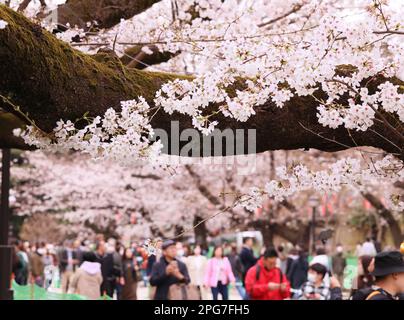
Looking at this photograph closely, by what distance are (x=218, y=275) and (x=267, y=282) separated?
4.21 metres

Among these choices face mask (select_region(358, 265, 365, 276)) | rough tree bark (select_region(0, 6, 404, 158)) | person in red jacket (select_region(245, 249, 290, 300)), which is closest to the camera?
rough tree bark (select_region(0, 6, 404, 158))

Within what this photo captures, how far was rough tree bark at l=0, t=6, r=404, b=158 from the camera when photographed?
4.55 meters

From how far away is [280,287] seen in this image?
10.5 m

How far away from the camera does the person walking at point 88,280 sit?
12641 mm

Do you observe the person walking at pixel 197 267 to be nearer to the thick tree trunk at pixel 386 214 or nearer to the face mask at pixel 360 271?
the face mask at pixel 360 271

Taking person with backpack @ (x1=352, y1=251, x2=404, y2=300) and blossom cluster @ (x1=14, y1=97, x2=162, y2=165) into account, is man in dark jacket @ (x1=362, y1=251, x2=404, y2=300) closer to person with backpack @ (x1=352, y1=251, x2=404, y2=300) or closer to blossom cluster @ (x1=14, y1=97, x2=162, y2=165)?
person with backpack @ (x1=352, y1=251, x2=404, y2=300)

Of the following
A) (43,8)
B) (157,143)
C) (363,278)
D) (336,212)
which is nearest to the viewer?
(157,143)

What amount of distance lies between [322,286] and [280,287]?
0.71 m

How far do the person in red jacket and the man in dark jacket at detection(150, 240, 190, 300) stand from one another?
3.31 feet

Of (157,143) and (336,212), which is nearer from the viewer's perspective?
(157,143)

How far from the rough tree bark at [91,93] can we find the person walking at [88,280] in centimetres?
786

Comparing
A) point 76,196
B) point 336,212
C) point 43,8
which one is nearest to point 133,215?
point 76,196

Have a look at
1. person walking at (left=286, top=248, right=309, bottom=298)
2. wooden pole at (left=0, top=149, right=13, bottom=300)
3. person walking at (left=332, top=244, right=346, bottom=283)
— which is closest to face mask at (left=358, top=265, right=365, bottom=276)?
wooden pole at (left=0, top=149, right=13, bottom=300)
